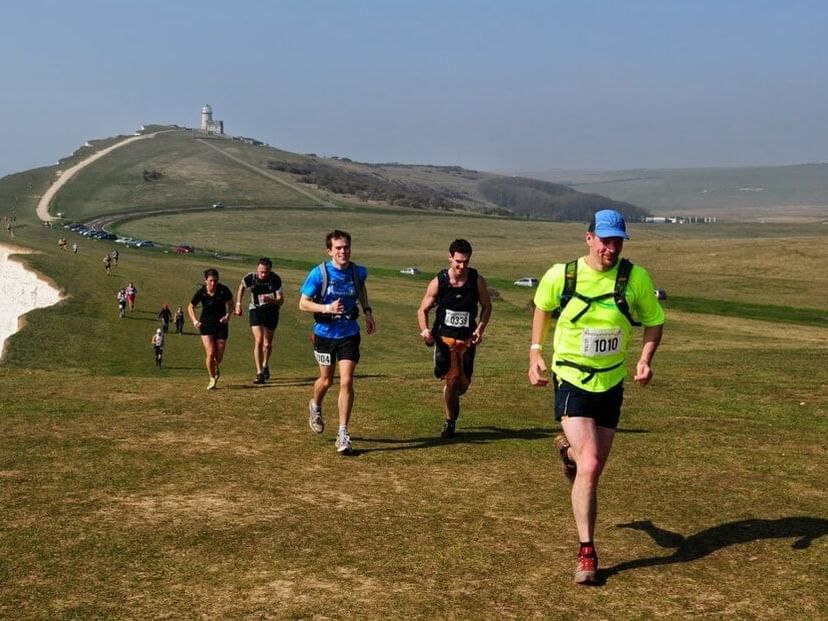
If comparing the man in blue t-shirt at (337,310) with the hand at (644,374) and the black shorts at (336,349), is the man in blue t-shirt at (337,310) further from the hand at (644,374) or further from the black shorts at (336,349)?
the hand at (644,374)

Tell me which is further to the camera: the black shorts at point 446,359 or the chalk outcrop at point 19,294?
the chalk outcrop at point 19,294

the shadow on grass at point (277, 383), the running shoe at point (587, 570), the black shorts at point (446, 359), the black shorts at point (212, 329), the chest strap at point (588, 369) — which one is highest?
the chest strap at point (588, 369)

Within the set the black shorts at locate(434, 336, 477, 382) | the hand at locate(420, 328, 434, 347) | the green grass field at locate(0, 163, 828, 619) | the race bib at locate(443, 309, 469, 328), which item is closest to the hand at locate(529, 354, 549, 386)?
the green grass field at locate(0, 163, 828, 619)

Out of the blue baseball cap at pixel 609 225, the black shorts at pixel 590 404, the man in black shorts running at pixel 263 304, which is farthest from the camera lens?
the man in black shorts running at pixel 263 304

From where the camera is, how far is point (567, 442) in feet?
30.5

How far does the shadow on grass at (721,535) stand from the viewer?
28.5 feet

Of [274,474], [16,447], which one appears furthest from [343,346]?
[16,447]

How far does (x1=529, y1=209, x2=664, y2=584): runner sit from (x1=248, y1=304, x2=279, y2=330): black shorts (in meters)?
12.7

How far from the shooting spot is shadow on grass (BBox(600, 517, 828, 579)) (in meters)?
8.70

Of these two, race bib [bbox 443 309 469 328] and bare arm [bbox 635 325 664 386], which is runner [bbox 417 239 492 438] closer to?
race bib [bbox 443 309 469 328]

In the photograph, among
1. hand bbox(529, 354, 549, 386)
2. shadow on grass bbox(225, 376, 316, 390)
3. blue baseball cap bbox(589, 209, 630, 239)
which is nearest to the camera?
blue baseball cap bbox(589, 209, 630, 239)

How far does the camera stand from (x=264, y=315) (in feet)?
68.6

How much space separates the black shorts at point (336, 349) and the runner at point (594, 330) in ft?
15.7

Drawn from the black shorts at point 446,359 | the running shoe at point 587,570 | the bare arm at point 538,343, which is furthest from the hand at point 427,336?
the running shoe at point 587,570
